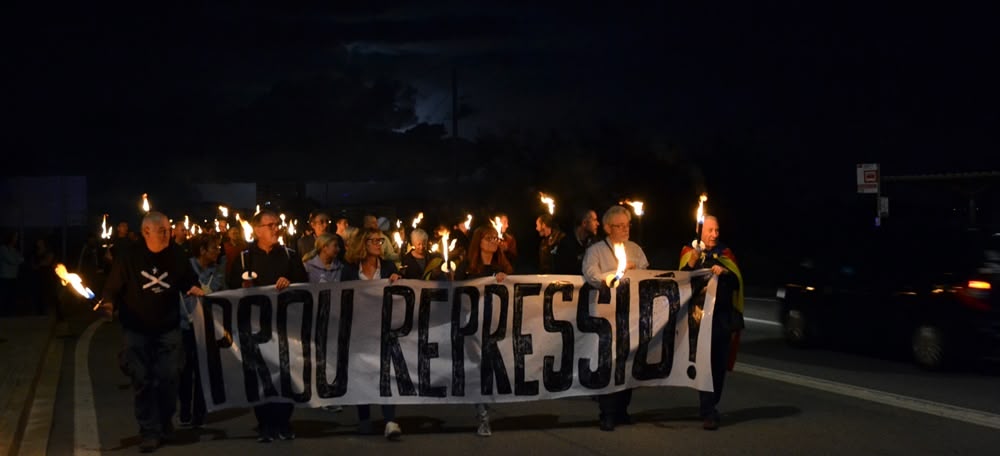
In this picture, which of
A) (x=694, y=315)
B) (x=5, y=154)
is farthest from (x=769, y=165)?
(x=5, y=154)

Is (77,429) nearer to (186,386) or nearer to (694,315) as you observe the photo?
(186,386)

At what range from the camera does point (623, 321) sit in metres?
10.5

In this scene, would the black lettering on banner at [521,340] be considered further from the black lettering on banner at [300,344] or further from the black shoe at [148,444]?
the black shoe at [148,444]

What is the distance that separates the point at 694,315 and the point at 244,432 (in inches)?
145

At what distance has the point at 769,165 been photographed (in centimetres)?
4650

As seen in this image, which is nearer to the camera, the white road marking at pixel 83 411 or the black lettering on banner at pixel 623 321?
the white road marking at pixel 83 411

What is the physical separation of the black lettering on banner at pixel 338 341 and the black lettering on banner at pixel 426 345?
1.77 feet

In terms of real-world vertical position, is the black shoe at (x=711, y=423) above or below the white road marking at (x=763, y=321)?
above

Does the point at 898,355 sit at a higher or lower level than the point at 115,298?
lower

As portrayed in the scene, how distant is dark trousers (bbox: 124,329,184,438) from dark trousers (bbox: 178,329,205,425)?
57 centimetres

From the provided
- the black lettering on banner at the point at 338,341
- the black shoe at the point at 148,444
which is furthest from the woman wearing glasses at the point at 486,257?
the black shoe at the point at 148,444

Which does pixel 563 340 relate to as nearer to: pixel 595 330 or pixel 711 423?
pixel 595 330

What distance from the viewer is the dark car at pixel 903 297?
1407 cm

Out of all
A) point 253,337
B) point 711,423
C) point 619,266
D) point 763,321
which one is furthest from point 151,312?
point 763,321
